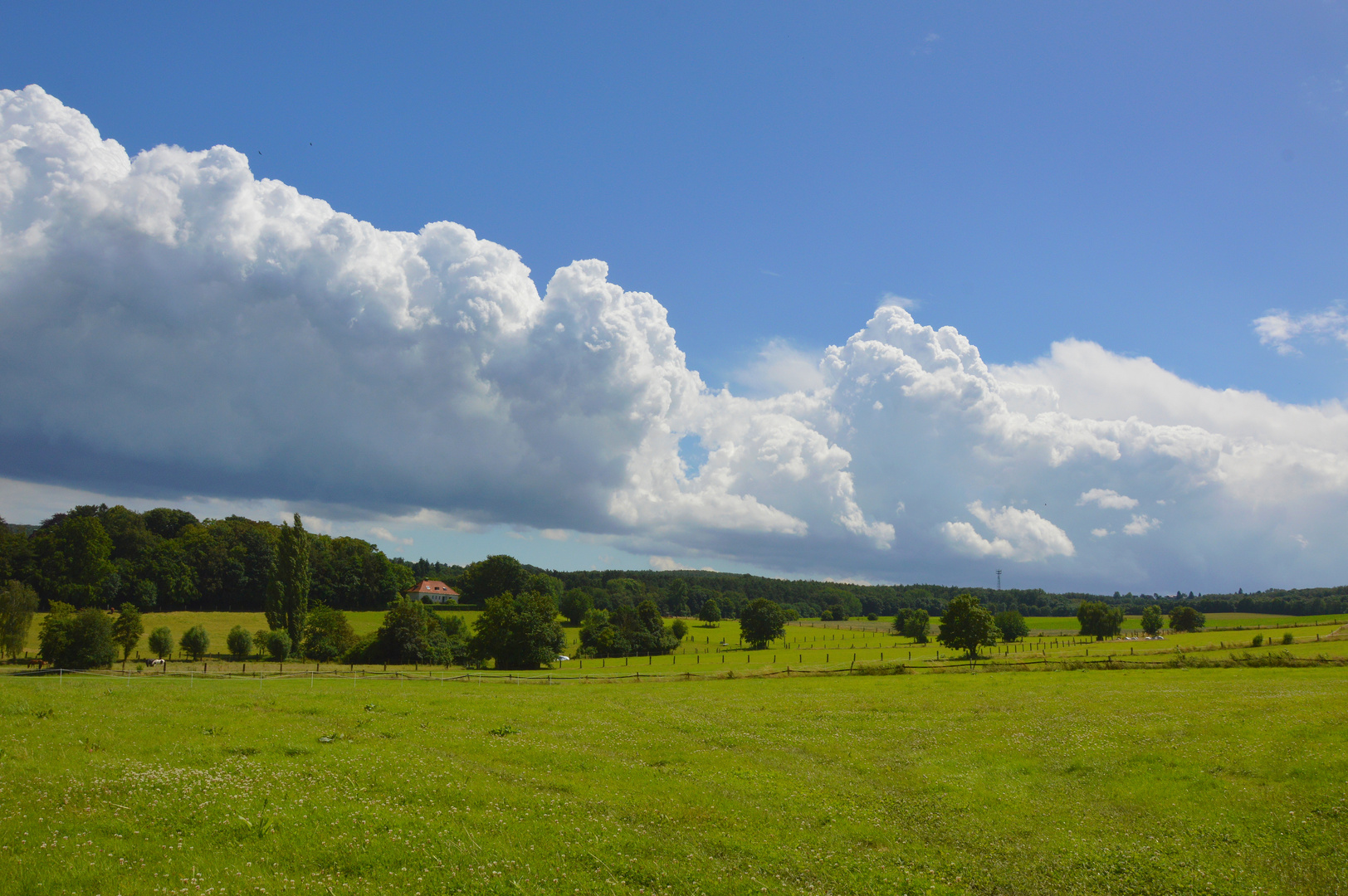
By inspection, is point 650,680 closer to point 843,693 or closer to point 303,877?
point 843,693

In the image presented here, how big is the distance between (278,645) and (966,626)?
99853mm

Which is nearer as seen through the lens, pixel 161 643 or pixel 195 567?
pixel 161 643

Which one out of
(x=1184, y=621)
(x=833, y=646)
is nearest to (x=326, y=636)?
(x=833, y=646)

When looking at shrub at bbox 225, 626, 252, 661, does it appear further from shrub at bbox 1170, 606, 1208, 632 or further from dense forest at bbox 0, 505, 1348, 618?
shrub at bbox 1170, 606, 1208, 632

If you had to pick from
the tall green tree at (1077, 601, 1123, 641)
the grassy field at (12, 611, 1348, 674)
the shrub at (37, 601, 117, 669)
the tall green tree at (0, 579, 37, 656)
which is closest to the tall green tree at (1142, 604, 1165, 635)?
the grassy field at (12, 611, 1348, 674)

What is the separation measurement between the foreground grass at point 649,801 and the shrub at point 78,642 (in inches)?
2311

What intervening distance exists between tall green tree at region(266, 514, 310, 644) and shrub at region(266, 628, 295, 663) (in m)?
4.53

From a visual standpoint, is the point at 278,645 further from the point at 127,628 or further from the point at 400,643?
the point at 127,628

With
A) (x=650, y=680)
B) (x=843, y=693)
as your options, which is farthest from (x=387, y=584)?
(x=843, y=693)

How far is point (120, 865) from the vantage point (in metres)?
12.1

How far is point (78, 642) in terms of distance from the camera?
75562mm

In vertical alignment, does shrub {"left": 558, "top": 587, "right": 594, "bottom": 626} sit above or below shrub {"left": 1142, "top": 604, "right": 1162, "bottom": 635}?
below

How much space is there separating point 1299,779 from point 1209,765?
2.26 meters

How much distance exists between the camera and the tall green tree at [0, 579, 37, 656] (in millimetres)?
79312
